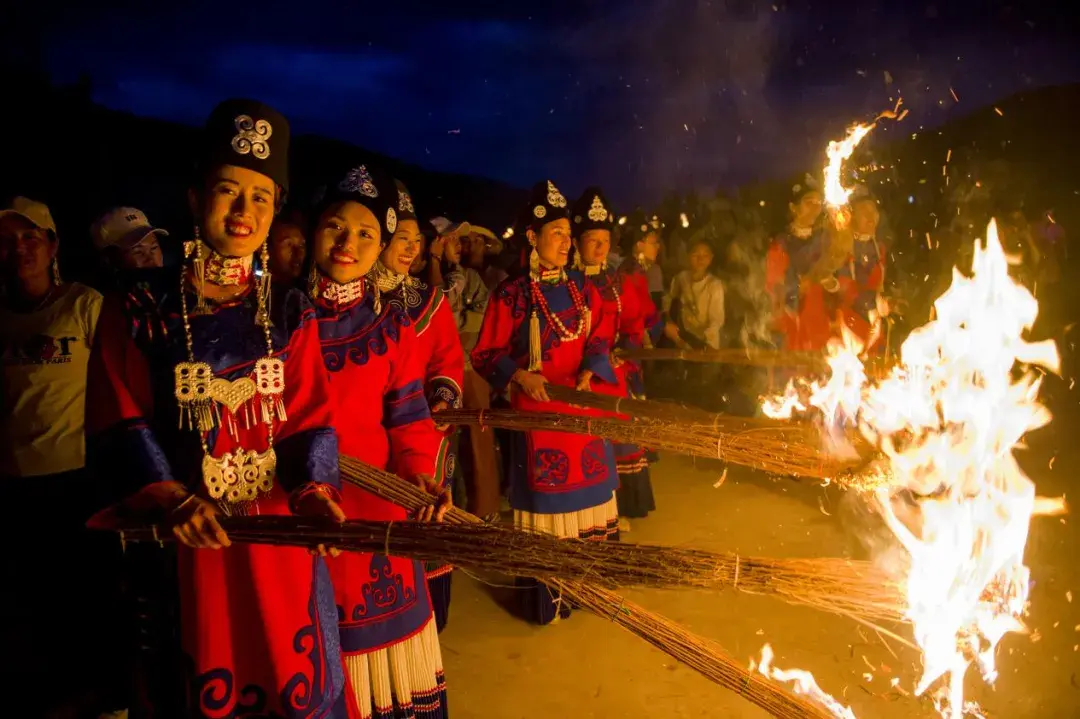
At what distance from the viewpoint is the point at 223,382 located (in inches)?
85.7

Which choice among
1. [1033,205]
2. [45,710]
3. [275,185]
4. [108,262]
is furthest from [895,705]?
[1033,205]

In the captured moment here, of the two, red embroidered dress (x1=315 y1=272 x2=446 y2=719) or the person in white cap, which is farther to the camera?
the person in white cap

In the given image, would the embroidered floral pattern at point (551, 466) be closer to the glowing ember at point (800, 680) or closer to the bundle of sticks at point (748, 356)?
the bundle of sticks at point (748, 356)

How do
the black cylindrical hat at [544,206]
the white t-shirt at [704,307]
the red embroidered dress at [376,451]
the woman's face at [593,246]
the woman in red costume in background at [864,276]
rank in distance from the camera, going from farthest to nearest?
the white t-shirt at [704,307]
the woman in red costume in background at [864,276]
the woman's face at [593,246]
the black cylindrical hat at [544,206]
the red embroidered dress at [376,451]

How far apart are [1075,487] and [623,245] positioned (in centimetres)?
810

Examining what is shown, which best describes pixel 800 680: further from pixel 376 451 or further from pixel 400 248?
pixel 400 248

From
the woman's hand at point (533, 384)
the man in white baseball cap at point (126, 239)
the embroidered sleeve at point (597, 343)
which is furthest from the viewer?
the embroidered sleeve at point (597, 343)

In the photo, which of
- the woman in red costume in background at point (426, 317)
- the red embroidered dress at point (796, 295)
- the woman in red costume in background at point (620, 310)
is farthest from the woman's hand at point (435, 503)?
the red embroidered dress at point (796, 295)

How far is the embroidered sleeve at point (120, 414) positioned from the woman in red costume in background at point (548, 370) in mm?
2670

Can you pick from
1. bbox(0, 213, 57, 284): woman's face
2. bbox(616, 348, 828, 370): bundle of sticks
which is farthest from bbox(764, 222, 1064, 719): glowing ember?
bbox(0, 213, 57, 284): woman's face

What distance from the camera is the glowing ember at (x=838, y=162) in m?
5.92

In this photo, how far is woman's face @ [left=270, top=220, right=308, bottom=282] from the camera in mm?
4004

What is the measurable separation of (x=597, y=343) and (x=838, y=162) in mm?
2939

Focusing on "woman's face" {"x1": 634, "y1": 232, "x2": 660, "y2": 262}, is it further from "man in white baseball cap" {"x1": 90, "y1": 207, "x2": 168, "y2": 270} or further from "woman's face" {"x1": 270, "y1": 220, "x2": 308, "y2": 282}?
"man in white baseball cap" {"x1": 90, "y1": 207, "x2": 168, "y2": 270}
